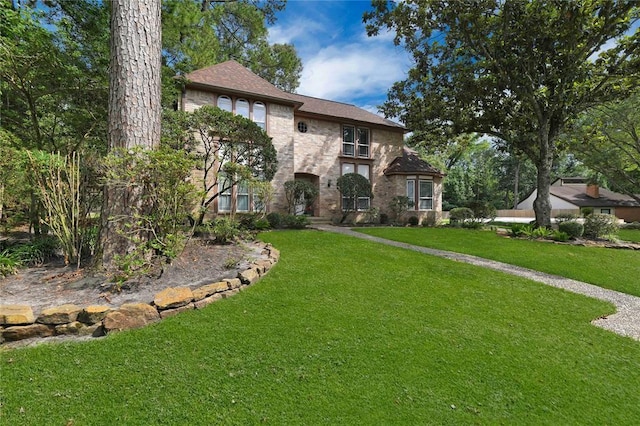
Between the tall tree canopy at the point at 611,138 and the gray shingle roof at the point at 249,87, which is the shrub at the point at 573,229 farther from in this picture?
the gray shingle roof at the point at 249,87

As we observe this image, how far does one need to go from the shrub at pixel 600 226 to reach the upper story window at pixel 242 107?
48.4 ft

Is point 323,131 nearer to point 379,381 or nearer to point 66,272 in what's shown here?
point 66,272

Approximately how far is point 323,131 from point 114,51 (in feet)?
41.1

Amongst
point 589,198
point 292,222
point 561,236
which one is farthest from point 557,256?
point 589,198

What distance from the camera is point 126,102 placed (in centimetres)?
463

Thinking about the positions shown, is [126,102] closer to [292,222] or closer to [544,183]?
[292,222]

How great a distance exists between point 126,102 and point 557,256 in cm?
1063

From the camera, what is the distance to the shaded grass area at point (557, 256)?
6.32 m

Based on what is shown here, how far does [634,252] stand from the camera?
911 cm

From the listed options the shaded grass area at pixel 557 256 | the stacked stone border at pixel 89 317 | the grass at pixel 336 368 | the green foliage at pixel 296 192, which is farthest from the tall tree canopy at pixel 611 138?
the stacked stone border at pixel 89 317

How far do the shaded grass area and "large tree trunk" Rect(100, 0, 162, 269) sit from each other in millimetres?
7998

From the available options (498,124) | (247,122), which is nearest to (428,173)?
(498,124)

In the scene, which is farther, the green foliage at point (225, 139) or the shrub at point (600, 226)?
the shrub at point (600, 226)

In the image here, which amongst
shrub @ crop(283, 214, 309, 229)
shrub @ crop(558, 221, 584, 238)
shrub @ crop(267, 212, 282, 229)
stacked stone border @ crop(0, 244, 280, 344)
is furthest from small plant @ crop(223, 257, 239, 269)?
shrub @ crop(558, 221, 584, 238)
